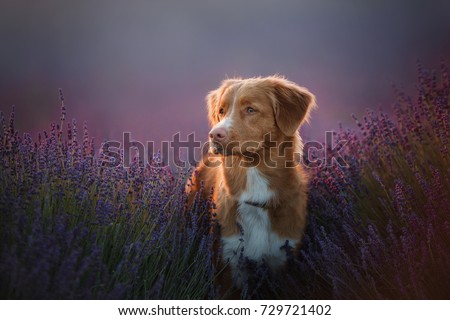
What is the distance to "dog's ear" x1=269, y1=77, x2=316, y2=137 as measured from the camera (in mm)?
3855

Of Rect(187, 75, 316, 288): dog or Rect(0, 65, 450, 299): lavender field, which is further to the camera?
Rect(187, 75, 316, 288): dog

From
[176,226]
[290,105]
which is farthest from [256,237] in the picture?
[290,105]

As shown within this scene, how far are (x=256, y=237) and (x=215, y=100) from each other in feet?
4.31

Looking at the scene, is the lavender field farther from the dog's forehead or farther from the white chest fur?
the dog's forehead

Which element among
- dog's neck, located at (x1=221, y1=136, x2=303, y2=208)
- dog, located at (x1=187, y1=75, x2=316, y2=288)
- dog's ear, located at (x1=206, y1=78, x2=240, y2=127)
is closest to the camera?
dog, located at (x1=187, y1=75, x2=316, y2=288)

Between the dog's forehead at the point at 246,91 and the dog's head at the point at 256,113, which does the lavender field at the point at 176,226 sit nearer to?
the dog's head at the point at 256,113

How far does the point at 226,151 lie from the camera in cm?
356

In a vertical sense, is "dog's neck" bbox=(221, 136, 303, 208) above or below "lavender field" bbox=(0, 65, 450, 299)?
above

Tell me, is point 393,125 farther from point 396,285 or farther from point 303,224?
point 396,285

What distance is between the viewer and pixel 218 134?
3.46 metres

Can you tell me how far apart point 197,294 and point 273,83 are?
1695 mm

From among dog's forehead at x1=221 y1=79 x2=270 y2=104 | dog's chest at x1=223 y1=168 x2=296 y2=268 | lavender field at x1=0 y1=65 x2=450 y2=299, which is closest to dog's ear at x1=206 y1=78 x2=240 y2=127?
dog's forehead at x1=221 y1=79 x2=270 y2=104

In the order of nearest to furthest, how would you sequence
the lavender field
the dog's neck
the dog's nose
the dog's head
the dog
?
the lavender field → the dog's nose → the dog's head → the dog → the dog's neck

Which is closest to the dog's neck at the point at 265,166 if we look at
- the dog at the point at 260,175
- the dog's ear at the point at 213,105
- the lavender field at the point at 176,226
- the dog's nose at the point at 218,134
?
the dog at the point at 260,175
